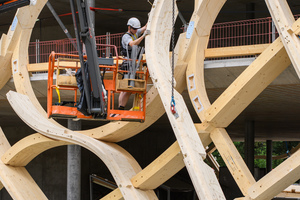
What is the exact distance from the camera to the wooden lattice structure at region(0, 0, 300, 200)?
12688 mm

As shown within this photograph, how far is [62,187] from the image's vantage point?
31.8m

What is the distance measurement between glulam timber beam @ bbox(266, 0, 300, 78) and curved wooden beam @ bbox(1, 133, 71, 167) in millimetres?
7373

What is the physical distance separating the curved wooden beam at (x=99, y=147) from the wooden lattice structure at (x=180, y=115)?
28mm

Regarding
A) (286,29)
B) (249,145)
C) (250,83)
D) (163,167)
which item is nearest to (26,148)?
(163,167)

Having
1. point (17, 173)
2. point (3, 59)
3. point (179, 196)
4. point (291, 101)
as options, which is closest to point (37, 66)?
point (3, 59)

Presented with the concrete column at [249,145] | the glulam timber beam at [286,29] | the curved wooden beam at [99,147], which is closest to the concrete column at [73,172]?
the curved wooden beam at [99,147]

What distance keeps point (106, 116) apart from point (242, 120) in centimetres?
1597

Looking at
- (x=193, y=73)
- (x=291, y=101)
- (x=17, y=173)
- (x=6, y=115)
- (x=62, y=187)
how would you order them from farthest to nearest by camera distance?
(x=62, y=187), (x=6, y=115), (x=291, y=101), (x=17, y=173), (x=193, y=73)

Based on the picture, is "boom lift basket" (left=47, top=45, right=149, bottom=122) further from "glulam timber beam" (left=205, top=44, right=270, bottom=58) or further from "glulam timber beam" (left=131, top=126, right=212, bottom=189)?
"glulam timber beam" (left=205, top=44, right=270, bottom=58)

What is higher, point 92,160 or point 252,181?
point 92,160

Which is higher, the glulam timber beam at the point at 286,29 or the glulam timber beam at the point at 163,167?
the glulam timber beam at the point at 286,29

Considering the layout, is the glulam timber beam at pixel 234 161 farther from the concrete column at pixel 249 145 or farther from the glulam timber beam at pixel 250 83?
the concrete column at pixel 249 145

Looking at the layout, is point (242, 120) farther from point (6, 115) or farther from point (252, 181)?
point (252, 181)

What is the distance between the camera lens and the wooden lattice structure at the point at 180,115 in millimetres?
12688
